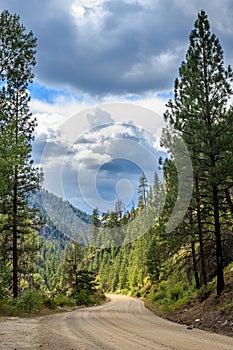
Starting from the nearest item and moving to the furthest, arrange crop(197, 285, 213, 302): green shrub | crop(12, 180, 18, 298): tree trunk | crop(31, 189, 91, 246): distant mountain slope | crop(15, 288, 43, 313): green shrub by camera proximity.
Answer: crop(197, 285, 213, 302): green shrub, crop(15, 288, 43, 313): green shrub, crop(12, 180, 18, 298): tree trunk, crop(31, 189, 91, 246): distant mountain slope

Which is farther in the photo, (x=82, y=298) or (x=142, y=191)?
(x=142, y=191)

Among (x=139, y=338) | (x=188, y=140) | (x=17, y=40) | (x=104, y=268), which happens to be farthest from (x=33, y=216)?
(x=104, y=268)

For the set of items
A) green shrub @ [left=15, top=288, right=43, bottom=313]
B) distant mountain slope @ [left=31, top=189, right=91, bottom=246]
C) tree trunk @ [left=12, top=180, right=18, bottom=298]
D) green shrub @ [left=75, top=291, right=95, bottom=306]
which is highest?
distant mountain slope @ [left=31, top=189, right=91, bottom=246]

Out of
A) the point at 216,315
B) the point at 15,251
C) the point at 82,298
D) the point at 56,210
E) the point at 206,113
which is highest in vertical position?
the point at 206,113

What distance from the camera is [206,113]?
1814cm

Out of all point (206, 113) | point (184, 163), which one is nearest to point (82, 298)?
point (184, 163)

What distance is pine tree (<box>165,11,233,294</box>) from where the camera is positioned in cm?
1706

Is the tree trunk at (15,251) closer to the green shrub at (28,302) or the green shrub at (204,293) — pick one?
the green shrub at (28,302)

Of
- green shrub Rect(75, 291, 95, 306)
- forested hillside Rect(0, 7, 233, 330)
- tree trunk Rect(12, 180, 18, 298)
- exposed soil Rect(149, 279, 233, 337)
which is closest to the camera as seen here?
exposed soil Rect(149, 279, 233, 337)

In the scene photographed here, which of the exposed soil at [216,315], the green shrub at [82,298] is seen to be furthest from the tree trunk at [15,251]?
the green shrub at [82,298]

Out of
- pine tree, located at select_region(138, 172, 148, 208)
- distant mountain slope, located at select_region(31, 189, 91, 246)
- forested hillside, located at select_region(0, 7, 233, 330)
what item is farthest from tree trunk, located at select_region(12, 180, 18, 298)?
pine tree, located at select_region(138, 172, 148, 208)

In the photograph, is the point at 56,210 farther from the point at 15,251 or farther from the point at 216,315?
the point at 216,315

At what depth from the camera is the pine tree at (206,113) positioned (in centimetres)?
1706

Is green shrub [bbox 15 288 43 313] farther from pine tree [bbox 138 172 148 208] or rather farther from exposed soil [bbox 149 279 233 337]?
pine tree [bbox 138 172 148 208]
